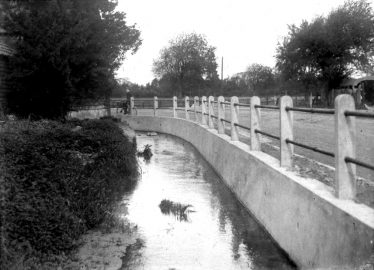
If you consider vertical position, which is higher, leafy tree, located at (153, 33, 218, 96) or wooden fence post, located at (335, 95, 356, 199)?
leafy tree, located at (153, 33, 218, 96)

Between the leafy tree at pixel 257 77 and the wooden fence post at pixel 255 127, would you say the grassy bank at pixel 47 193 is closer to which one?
the wooden fence post at pixel 255 127

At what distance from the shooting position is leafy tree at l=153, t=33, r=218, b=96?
66438mm

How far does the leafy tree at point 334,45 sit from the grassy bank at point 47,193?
31537mm

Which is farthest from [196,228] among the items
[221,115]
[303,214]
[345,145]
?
[221,115]

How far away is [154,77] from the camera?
233 ft

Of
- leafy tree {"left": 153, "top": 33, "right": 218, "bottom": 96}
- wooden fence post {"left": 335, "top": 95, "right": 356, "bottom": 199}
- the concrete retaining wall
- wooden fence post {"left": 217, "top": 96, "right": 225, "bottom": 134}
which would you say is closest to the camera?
the concrete retaining wall

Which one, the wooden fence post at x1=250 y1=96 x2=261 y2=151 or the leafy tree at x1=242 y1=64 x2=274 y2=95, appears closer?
the wooden fence post at x1=250 y1=96 x2=261 y2=151

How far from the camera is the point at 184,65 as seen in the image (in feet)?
219

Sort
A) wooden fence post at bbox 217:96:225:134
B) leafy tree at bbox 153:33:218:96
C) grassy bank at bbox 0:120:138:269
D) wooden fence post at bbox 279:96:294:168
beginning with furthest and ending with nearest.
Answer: leafy tree at bbox 153:33:218:96, wooden fence post at bbox 217:96:225:134, wooden fence post at bbox 279:96:294:168, grassy bank at bbox 0:120:138:269

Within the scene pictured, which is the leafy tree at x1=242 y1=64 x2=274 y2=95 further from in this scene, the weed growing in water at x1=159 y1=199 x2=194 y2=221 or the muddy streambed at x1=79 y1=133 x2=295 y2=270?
the weed growing in water at x1=159 y1=199 x2=194 y2=221

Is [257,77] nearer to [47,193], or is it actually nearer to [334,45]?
[334,45]

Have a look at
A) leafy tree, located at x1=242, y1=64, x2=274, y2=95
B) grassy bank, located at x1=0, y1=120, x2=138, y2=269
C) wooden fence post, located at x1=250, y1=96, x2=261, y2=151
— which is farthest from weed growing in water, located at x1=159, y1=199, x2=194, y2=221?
leafy tree, located at x1=242, y1=64, x2=274, y2=95

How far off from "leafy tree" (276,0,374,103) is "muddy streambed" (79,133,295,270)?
2945cm

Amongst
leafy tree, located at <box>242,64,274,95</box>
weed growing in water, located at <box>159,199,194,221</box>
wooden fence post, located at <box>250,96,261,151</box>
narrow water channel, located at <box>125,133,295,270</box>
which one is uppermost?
leafy tree, located at <box>242,64,274,95</box>
